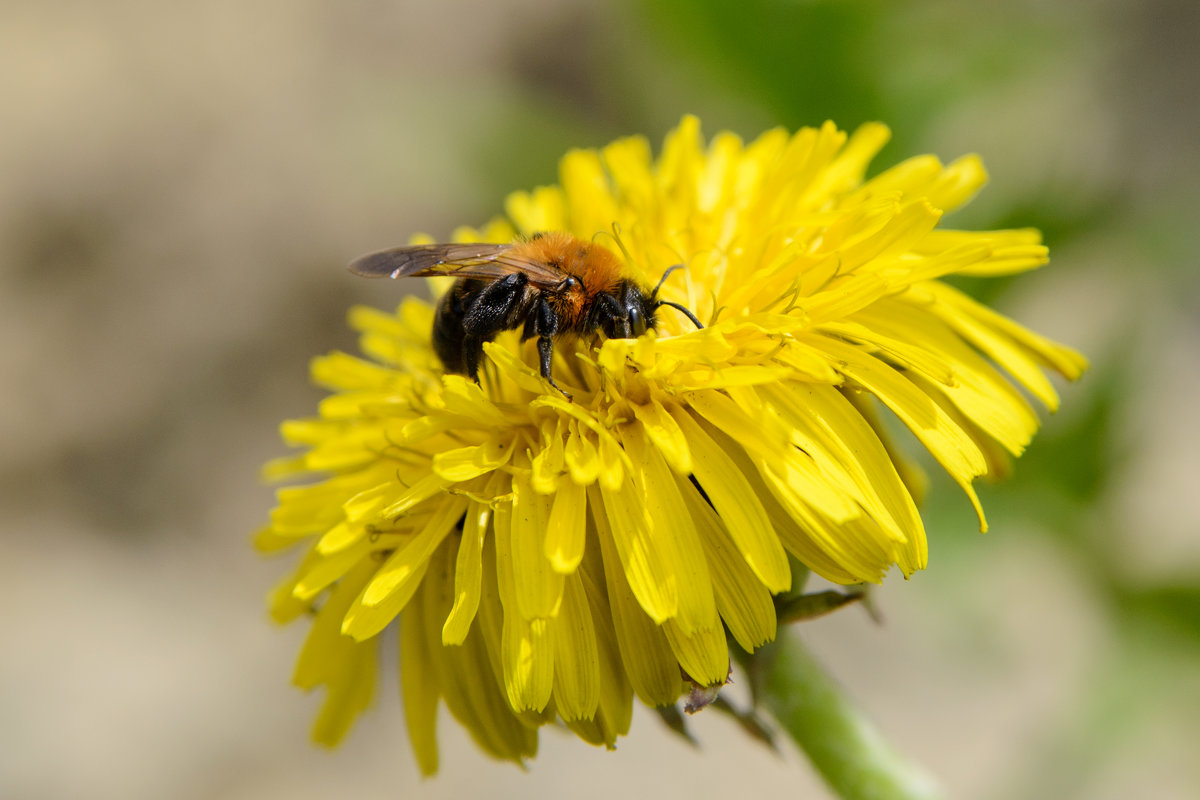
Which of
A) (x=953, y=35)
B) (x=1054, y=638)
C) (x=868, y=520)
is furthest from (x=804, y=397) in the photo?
(x=1054, y=638)

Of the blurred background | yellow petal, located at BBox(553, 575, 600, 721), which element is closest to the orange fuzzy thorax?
yellow petal, located at BBox(553, 575, 600, 721)

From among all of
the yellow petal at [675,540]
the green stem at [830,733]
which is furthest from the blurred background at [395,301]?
the yellow petal at [675,540]

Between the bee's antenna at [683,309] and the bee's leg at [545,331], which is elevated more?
the bee's leg at [545,331]

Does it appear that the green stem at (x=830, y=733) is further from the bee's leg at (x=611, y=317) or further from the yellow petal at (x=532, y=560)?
the bee's leg at (x=611, y=317)

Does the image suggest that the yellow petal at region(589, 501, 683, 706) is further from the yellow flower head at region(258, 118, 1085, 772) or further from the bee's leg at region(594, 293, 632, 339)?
the bee's leg at region(594, 293, 632, 339)

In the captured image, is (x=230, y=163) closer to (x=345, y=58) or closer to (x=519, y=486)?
(x=345, y=58)

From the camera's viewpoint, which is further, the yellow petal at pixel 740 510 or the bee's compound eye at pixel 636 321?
the bee's compound eye at pixel 636 321

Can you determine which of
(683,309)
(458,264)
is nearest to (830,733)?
(683,309)
